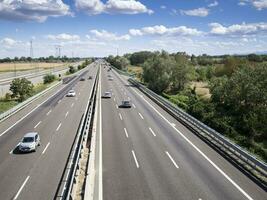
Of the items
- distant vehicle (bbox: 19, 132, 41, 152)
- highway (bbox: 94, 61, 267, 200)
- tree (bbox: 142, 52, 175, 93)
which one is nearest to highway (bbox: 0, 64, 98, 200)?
distant vehicle (bbox: 19, 132, 41, 152)

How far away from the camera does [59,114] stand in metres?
42.0

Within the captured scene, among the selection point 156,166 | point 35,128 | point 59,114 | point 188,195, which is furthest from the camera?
point 59,114

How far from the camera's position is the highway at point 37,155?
17.9 meters

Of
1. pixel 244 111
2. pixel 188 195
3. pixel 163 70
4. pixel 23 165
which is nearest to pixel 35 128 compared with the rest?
pixel 23 165

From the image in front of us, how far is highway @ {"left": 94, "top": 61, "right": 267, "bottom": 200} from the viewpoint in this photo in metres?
17.2

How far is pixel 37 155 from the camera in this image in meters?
24.3

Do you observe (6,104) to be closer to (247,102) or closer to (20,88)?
(20,88)

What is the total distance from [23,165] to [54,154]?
2850 millimetres

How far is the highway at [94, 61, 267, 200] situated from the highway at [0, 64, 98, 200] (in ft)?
8.98

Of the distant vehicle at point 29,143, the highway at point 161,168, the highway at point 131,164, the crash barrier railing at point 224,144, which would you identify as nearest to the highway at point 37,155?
the highway at point 131,164

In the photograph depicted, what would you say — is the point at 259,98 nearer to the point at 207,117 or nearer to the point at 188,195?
the point at 207,117

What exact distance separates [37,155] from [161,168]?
374 inches

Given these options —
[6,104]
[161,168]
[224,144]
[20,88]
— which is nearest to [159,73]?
[20,88]

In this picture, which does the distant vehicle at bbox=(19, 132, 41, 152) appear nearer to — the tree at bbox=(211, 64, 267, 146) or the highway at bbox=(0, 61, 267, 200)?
the highway at bbox=(0, 61, 267, 200)
